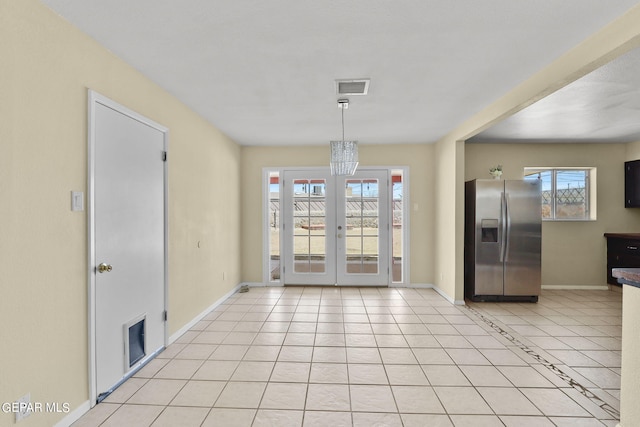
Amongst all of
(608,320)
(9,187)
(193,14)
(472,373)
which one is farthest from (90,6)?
(608,320)

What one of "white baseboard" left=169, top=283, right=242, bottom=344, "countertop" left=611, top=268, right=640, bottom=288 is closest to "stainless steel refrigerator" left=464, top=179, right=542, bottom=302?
"countertop" left=611, top=268, right=640, bottom=288

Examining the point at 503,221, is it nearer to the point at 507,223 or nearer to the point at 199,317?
the point at 507,223

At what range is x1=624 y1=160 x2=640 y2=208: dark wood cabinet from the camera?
5105mm

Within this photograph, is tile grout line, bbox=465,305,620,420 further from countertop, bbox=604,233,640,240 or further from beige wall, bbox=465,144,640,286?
countertop, bbox=604,233,640,240

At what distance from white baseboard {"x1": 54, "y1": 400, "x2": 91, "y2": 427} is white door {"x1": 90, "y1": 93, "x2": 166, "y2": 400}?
0.11 m

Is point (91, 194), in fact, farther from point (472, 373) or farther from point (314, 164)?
point (314, 164)

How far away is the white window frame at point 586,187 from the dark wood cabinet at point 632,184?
0.45 metres

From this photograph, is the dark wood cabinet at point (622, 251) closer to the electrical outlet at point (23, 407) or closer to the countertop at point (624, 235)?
the countertop at point (624, 235)

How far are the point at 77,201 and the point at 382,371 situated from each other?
8.22ft

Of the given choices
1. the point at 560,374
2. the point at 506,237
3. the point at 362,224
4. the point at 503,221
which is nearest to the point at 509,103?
the point at 503,221

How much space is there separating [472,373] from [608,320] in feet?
8.41

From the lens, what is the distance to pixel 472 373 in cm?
264

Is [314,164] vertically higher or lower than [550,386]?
higher

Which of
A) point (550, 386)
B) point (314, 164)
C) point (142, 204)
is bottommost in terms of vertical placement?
point (550, 386)
